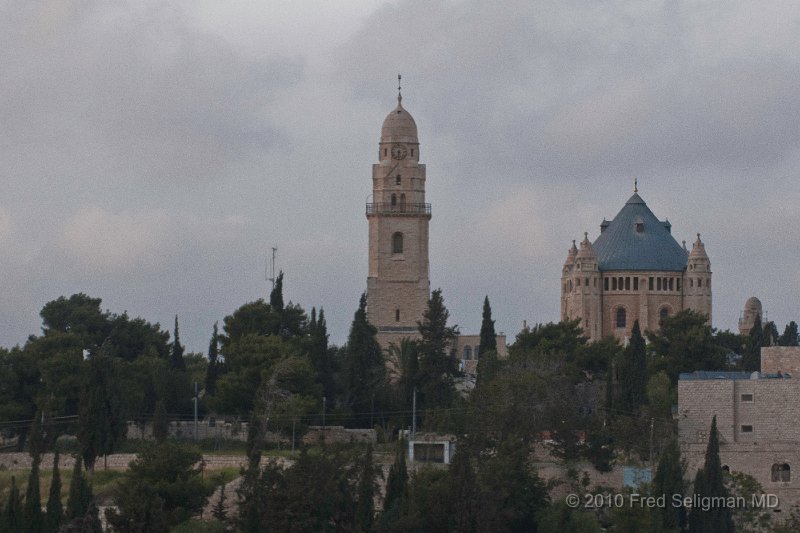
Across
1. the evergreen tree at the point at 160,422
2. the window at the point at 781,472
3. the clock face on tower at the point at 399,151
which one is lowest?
the window at the point at 781,472

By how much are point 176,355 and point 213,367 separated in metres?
4.40

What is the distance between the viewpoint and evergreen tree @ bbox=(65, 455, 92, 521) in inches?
2808

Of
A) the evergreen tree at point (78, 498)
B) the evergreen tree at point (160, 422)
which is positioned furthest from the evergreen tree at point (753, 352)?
the evergreen tree at point (78, 498)

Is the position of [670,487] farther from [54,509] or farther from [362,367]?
[362,367]

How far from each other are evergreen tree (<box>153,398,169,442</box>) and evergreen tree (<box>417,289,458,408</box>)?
33.4 ft

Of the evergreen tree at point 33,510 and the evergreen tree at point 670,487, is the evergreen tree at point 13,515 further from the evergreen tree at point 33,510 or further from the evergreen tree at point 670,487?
the evergreen tree at point 670,487

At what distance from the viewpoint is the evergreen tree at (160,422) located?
3273 inches

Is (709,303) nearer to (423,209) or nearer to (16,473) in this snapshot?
(423,209)

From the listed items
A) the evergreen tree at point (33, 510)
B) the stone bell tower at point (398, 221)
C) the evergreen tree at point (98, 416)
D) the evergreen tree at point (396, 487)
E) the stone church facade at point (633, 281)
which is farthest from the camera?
the stone church facade at point (633, 281)

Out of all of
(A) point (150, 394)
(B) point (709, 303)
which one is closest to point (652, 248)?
(B) point (709, 303)

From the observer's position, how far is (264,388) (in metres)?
86.2

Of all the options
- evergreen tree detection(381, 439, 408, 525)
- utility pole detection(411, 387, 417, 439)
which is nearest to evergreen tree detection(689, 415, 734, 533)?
evergreen tree detection(381, 439, 408, 525)

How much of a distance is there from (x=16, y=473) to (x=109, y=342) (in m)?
12.7

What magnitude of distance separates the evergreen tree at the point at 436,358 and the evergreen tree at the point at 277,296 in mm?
5897
